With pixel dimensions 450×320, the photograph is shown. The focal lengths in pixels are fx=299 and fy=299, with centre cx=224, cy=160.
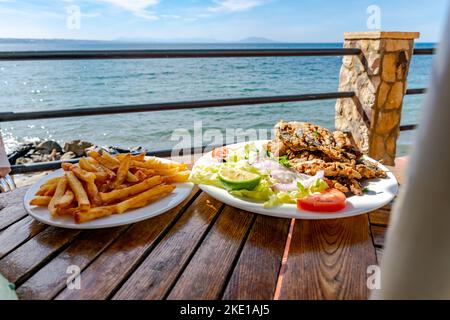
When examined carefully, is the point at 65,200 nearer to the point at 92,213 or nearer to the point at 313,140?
the point at 92,213

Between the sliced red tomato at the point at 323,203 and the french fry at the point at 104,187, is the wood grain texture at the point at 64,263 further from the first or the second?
the sliced red tomato at the point at 323,203

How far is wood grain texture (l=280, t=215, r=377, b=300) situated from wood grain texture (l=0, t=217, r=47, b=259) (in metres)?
0.70

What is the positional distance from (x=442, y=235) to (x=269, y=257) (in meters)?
0.48

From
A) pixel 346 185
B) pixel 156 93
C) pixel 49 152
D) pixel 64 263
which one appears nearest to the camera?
pixel 64 263

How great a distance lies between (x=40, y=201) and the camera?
0.90m

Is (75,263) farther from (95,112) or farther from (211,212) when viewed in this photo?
(95,112)

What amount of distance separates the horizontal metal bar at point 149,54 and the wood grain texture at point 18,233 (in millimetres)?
1216

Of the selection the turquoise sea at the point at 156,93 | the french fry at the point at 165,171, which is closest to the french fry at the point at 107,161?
the french fry at the point at 165,171

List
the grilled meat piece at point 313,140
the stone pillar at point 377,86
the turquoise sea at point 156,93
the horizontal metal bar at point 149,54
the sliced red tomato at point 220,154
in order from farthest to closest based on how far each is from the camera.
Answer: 1. the turquoise sea at point 156,93
2. the stone pillar at point 377,86
3. the horizontal metal bar at point 149,54
4. the sliced red tomato at point 220,154
5. the grilled meat piece at point 313,140

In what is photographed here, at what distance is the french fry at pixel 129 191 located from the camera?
2.92ft

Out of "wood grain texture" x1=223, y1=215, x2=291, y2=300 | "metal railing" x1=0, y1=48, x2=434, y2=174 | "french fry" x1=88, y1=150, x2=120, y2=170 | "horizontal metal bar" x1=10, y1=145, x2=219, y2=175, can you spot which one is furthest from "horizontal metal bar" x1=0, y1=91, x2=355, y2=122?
"wood grain texture" x1=223, y1=215, x2=291, y2=300

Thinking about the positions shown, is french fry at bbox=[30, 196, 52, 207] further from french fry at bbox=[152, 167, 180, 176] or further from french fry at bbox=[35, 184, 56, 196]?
french fry at bbox=[152, 167, 180, 176]

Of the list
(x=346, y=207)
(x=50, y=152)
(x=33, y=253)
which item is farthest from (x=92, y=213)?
(x=50, y=152)

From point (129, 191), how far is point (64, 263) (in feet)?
0.91
